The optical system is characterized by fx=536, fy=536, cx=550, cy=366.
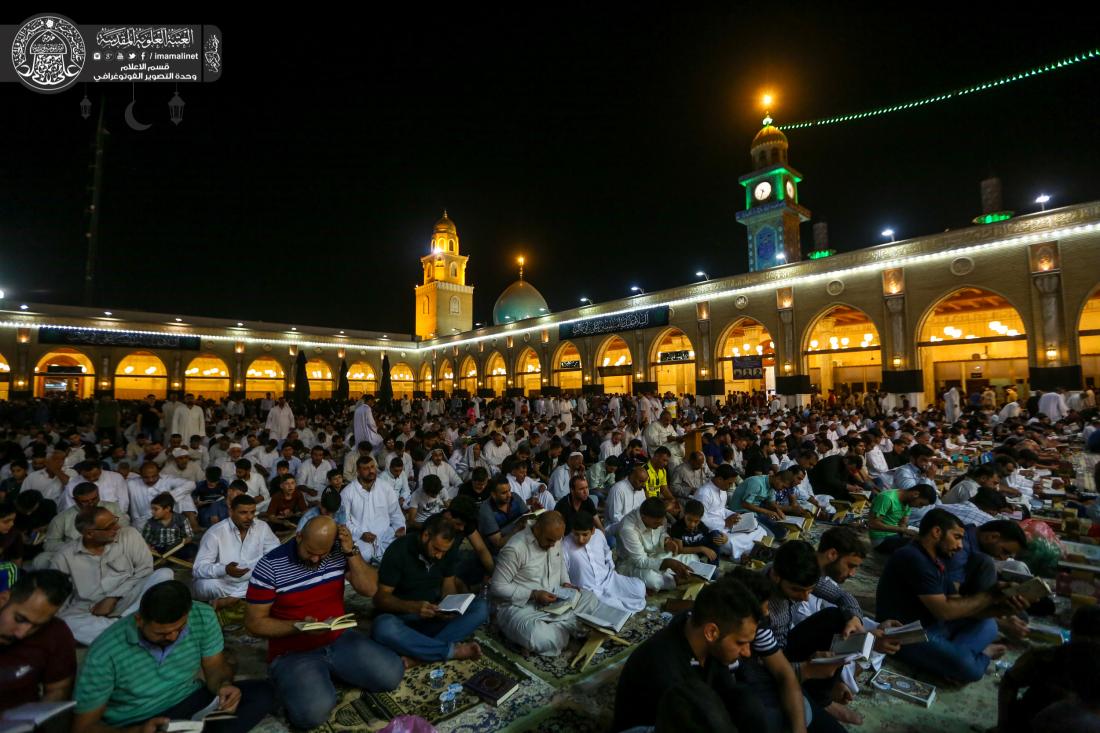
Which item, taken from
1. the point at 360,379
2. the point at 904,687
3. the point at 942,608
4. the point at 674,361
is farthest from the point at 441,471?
the point at 360,379

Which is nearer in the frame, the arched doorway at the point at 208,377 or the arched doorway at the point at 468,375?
the arched doorway at the point at 208,377

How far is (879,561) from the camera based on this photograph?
4906 millimetres

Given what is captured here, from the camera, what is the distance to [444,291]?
129 feet

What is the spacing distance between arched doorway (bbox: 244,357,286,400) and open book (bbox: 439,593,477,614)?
107 ft

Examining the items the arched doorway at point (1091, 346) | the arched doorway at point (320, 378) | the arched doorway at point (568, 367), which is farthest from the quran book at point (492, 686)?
the arched doorway at point (320, 378)

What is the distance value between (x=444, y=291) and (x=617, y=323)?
18.5 meters

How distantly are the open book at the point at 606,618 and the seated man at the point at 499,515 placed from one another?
121 cm

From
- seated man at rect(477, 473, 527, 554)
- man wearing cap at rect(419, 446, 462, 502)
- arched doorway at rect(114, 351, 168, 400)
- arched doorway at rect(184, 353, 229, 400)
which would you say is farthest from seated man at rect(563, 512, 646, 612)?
arched doorway at rect(114, 351, 168, 400)

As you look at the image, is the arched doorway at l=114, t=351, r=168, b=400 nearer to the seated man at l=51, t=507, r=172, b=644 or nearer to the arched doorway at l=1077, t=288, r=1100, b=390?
the seated man at l=51, t=507, r=172, b=644

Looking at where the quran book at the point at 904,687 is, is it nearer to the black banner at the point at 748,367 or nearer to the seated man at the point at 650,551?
the seated man at the point at 650,551

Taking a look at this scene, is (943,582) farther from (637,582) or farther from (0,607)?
(0,607)

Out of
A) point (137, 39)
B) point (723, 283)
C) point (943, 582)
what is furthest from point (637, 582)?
point (723, 283)

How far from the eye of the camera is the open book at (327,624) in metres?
2.69

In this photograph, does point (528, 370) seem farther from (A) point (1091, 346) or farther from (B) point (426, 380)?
(A) point (1091, 346)
